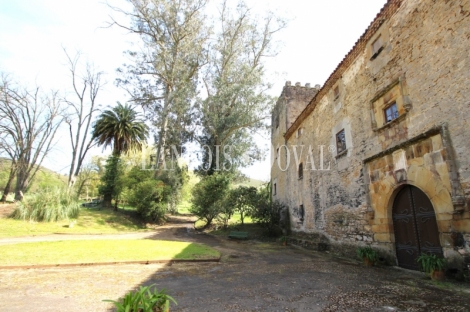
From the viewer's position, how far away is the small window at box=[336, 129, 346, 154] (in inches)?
384

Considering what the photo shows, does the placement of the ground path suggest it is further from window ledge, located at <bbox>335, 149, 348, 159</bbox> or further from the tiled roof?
the tiled roof

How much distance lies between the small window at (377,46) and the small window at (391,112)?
192 centimetres

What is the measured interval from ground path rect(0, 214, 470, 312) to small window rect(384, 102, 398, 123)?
434 centimetres

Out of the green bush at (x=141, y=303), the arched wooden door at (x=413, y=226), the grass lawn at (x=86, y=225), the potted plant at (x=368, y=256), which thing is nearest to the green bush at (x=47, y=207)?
the grass lawn at (x=86, y=225)

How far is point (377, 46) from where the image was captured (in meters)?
7.83

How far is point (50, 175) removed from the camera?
30.0m

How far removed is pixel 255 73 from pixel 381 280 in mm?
19547

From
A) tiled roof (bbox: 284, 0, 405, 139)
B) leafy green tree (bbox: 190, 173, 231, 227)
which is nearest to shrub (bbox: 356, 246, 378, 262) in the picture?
tiled roof (bbox: 284, 0, 405, 139)

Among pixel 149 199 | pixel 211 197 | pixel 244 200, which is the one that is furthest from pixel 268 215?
pixel 149 199

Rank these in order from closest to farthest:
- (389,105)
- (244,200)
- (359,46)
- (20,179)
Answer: (389,105) < (359,46) < (244,200) < (20,179)

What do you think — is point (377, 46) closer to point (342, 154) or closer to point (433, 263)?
point (342, 154)

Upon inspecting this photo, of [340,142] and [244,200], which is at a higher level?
[340,142]

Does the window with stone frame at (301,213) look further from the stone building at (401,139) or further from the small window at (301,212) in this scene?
the stone building at (401,139)

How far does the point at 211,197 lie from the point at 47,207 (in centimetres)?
1015
